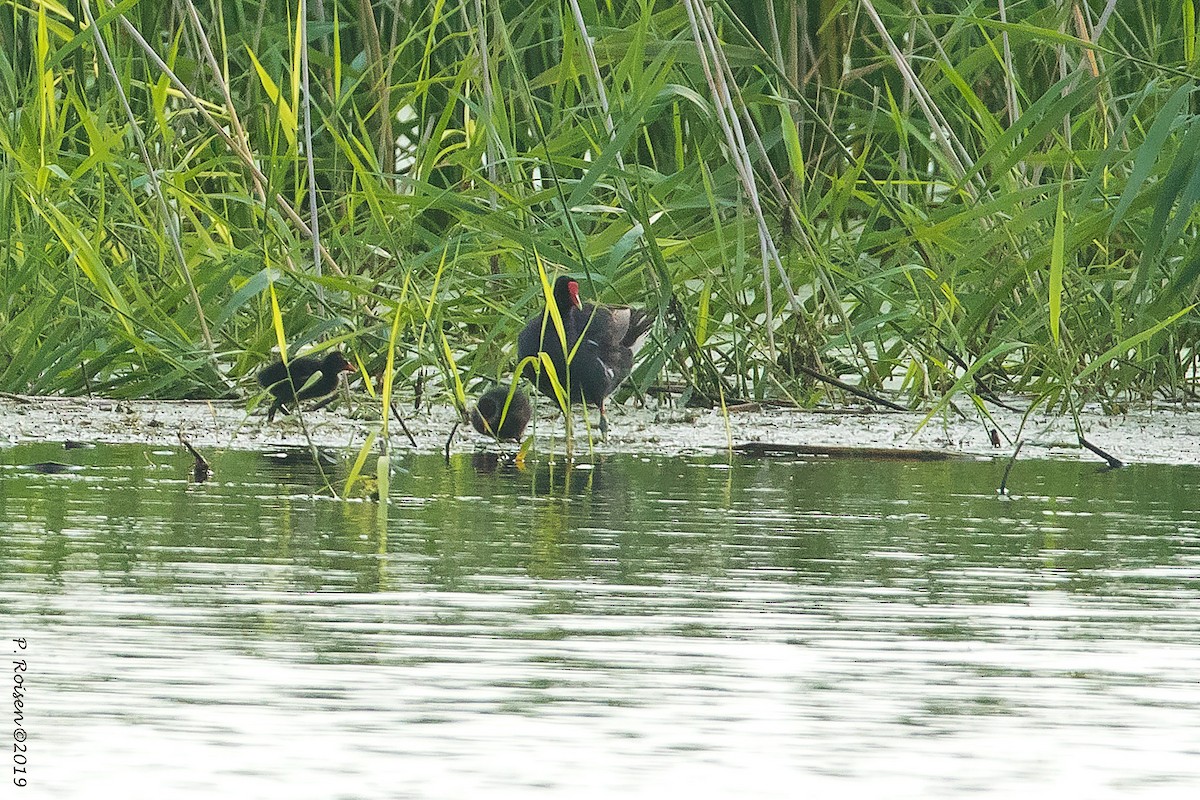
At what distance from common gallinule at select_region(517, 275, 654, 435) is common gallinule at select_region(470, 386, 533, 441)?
3.6 inches

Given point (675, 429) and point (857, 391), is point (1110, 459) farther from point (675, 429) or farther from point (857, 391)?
point (675, 429)

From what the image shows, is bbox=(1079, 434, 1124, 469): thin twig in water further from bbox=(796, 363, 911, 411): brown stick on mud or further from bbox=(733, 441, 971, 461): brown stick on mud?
bbox=(796, 363, 911, 411): brown stick on mud

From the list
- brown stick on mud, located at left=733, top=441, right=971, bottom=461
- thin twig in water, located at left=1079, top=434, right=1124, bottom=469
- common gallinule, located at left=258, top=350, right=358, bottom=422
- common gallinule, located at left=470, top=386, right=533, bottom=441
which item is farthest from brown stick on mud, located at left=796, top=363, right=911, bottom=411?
common gallinule, located at left=258, top=350, right=358, bottom=422

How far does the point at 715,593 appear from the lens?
274cm

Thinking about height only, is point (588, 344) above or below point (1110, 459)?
above

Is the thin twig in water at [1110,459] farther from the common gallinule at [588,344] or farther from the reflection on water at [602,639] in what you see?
the common gallinule at [588,344]

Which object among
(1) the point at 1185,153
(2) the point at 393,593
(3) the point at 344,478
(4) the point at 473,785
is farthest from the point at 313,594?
(1) the point at 1185,153

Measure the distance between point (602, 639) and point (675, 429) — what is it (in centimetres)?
258

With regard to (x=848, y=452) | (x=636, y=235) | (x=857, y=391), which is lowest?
(x=848, y=452)

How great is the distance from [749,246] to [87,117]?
5.37 feet

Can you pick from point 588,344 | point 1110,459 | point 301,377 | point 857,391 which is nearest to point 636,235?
point 588,344

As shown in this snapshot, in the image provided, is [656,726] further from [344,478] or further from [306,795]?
[344,478]

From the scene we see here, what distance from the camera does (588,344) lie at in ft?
16.2

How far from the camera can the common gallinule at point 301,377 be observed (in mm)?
4969
